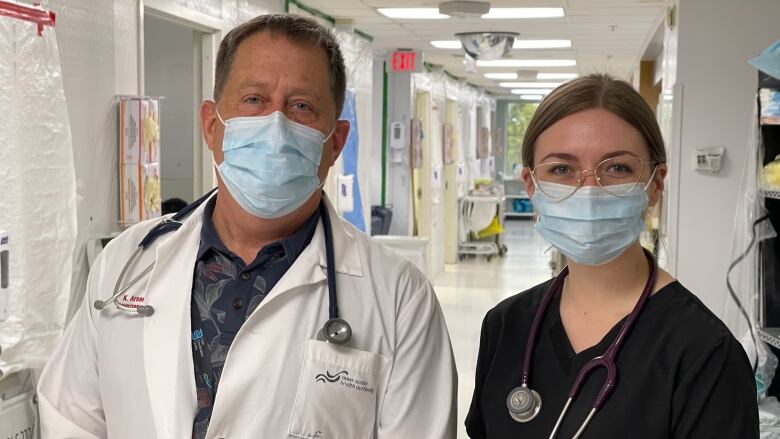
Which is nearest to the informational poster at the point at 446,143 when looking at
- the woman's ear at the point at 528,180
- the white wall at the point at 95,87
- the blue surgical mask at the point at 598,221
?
the white wall at the point at 95,87

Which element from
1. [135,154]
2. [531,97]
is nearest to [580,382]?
[135,154]

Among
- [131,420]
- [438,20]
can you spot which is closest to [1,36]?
[131,420]

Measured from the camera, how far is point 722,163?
440 cm

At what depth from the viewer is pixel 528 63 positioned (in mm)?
11148

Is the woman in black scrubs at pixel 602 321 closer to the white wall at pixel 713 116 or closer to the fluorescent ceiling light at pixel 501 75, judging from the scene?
the white wall at pixel 713 116

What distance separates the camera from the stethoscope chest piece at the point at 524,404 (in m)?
1.71

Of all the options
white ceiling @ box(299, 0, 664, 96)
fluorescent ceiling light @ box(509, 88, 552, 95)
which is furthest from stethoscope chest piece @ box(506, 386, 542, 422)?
fluorescent ceiling light @ box(509, 88, 552, 95)

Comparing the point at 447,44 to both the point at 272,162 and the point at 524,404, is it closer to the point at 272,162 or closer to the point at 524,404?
the point at 272,162

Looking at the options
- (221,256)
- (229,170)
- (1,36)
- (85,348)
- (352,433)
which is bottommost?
(352,433)

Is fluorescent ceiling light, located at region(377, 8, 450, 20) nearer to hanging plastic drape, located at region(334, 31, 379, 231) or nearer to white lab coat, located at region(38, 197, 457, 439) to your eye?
hanging plastic drape, located at region(334, 31, 379, 231)

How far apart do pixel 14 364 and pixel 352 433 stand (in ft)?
5.67

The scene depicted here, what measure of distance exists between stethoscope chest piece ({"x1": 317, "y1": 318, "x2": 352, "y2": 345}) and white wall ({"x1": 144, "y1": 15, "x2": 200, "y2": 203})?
443 cm

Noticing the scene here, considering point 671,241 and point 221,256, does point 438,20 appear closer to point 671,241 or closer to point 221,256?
point 671,241

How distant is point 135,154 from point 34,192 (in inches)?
26.4
